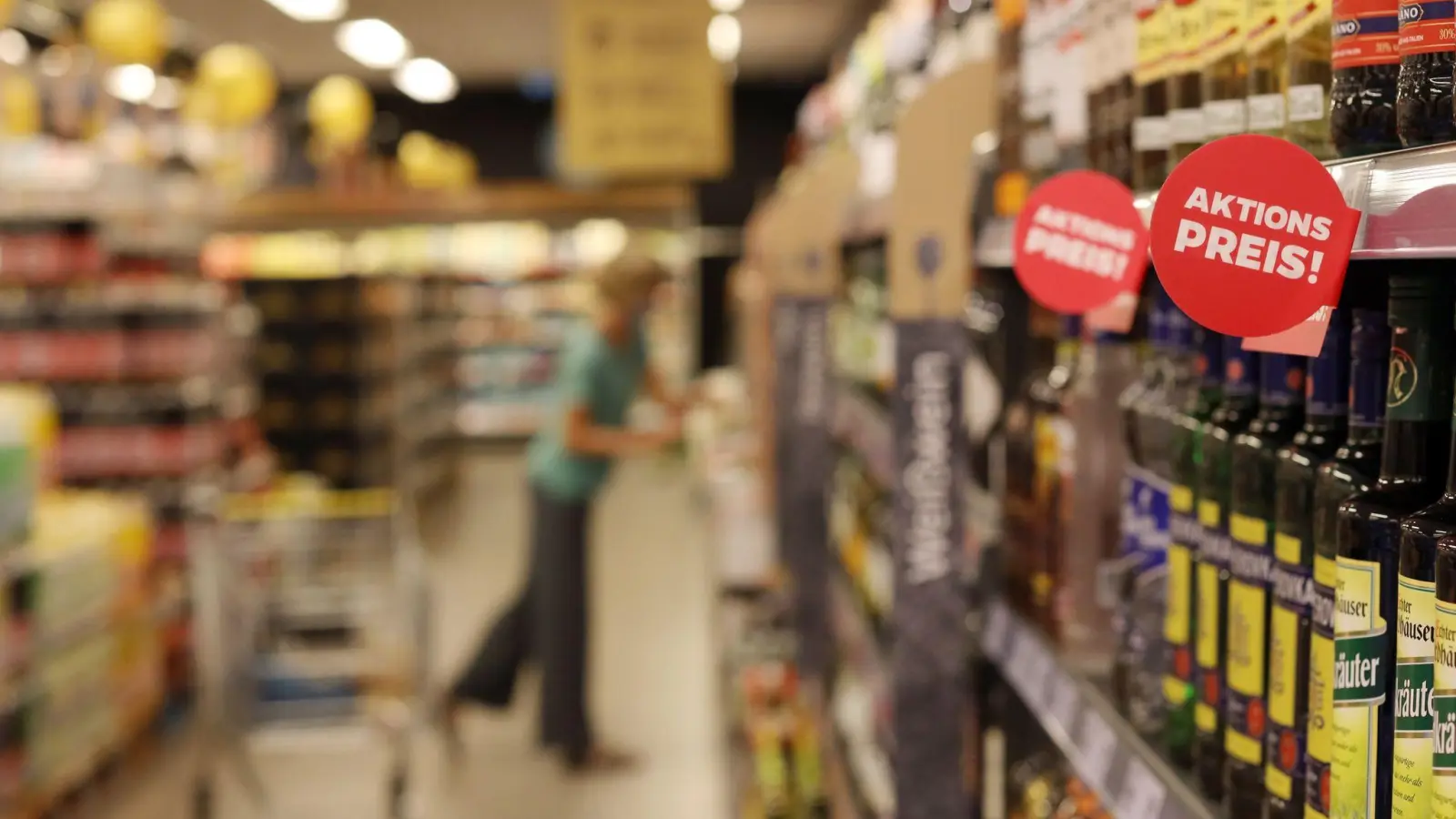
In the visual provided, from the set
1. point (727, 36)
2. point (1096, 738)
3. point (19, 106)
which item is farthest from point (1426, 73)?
point (727, 36)

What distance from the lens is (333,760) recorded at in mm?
5184

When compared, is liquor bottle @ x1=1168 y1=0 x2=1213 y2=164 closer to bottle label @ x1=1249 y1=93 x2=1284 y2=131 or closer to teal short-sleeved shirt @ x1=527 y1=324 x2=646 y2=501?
bottle label @ x1=1249 y1=93 x2=1284 y2=131

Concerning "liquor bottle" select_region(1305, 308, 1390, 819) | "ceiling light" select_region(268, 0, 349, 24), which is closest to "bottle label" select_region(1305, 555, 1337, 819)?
"liquor bottle" select_region(1305, 308, 1390, 819)

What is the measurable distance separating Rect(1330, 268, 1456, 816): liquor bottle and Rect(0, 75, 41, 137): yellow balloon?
6104 millimetres

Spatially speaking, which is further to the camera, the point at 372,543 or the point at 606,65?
the point at 606,65

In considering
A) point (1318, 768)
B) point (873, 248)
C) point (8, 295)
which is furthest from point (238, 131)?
point (1318, 768)

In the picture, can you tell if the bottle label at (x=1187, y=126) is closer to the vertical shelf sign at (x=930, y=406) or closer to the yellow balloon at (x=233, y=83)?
the vertical shelf sign at (x=930, y=406)

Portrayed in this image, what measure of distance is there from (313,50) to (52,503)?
9769 mm

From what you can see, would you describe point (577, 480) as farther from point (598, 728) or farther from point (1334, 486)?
point (1334, 486)

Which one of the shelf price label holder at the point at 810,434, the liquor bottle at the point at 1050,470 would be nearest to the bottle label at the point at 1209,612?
the liquor bottle at the point at 1050,470

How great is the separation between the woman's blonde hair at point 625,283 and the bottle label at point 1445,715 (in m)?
4.20

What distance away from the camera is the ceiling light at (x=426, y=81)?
1473 centimetres

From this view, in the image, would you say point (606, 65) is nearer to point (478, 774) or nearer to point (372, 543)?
point (372, 543)

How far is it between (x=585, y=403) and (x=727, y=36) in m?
→ 9.41
